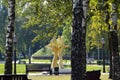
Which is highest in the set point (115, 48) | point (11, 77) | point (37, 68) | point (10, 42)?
point (10, 42)

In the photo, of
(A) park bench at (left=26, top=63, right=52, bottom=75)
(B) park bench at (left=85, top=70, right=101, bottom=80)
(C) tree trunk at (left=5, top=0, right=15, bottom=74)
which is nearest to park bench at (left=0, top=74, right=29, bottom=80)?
(C) tree trunk at (left=5, top=0, right=15, bottom=74)

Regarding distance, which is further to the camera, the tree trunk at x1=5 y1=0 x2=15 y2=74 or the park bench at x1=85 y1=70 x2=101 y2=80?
the park bench at x1=85 y1=70 x2=101 y2=80

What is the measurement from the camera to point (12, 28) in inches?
616

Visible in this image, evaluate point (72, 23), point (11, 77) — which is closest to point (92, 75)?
point (11, 77)

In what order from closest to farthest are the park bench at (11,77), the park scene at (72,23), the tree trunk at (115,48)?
1. the park scene at (72,23)
2. the park bench at (11,77)
3. the tree trunk at (115,48)

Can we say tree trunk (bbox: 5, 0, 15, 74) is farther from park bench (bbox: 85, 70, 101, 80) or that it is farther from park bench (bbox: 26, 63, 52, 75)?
park bench (bbox: 26, 63, 52, 75)

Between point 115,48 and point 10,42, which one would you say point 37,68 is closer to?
point 115,48

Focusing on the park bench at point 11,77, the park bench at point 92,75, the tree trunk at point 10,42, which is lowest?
the park bench at point 92,75

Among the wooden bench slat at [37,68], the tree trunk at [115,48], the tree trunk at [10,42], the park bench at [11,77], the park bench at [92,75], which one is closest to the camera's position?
the park bench at [11,77]

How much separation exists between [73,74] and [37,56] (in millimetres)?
93412

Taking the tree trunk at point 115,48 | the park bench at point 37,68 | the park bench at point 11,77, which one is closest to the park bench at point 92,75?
the tree trunk at point 115,48

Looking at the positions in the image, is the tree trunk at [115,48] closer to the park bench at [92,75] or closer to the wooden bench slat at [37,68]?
the park bench at [92,75]

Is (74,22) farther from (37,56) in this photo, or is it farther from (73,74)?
(37,56)

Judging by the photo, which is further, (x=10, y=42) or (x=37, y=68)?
(x=37, y=68)
